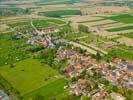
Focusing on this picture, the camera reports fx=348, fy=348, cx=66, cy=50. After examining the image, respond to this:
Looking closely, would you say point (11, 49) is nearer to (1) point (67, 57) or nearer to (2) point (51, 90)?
(1) point (67, 57)

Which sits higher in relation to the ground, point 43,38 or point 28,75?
point 43,38

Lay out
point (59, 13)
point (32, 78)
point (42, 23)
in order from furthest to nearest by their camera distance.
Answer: point (59, 13) → point (42, 23) → point (32, 78)

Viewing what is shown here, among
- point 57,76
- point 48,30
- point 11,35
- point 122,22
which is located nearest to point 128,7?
point 122,22

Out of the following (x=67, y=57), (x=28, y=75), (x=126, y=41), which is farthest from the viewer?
(x=126, y=41)

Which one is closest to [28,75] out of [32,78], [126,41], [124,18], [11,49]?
[32,78]

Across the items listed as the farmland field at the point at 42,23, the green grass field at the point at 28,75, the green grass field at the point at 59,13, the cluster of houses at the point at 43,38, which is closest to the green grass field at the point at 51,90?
the green grass field at the point at 28,75

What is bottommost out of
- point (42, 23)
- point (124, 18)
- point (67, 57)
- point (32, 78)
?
point (124, 18)

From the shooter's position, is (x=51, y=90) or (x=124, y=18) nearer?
(x=51, y=90)

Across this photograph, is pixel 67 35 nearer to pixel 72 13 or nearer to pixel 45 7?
pixel 72 13
